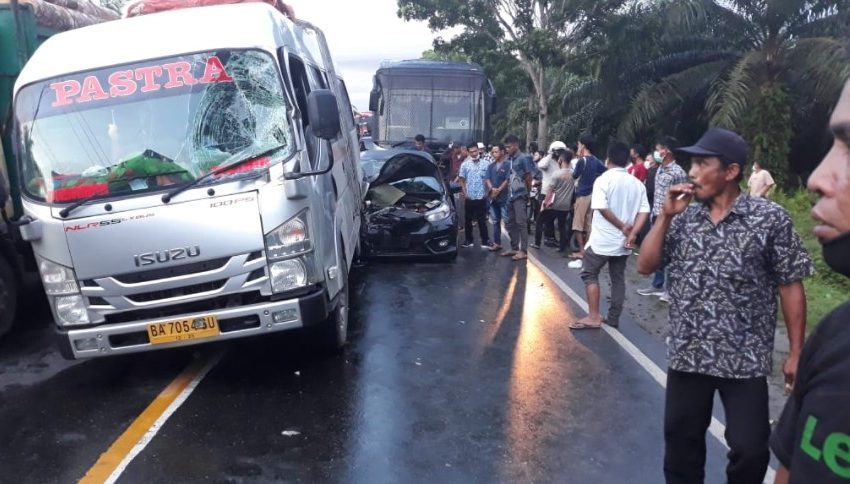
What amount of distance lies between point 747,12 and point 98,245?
15.3 m

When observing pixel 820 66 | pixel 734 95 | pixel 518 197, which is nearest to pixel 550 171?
pixel 518 197

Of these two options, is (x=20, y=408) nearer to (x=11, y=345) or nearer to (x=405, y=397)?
(x=11, y=345)

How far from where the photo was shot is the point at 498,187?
1156cm

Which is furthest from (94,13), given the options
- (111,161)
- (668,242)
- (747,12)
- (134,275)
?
(747,12)

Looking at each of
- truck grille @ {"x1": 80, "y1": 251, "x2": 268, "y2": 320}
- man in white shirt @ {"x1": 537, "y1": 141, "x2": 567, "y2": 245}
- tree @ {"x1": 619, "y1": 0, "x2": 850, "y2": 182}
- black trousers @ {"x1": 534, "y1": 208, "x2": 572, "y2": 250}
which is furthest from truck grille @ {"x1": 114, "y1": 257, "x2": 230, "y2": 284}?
tree @ {"x1": 619, "y1": 0, "x2": 850, "y2": 182}

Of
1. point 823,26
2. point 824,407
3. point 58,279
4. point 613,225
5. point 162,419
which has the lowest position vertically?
point 162,419

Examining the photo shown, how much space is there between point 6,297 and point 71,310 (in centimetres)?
215

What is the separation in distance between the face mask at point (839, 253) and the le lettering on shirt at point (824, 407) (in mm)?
88

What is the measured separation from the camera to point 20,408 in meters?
5.13

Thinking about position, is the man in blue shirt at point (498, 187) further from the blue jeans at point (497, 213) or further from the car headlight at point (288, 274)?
the car headlight at point (288, 274)

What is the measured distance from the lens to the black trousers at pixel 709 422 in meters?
3.12

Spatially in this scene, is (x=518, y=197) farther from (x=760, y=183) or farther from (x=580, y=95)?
(x=580, y=95)

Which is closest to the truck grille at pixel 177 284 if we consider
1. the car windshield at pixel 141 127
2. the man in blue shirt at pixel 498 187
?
the car windshield at pixel 141 127

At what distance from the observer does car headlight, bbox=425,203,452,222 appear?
34.0 feet
